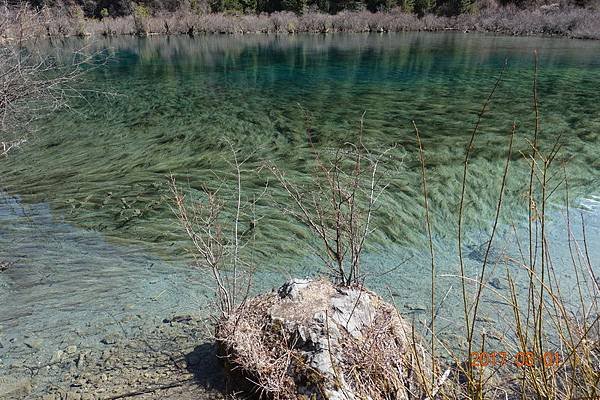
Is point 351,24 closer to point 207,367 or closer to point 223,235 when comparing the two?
point 223,235

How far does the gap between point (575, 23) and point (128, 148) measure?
1472 inches

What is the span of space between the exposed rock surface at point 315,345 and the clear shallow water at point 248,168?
702 millimetres

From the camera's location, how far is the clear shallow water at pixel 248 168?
4559 mm

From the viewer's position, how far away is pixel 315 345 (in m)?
2.98

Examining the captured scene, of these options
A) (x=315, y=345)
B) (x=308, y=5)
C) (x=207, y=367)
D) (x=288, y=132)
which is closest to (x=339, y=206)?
(x=315, y=345)

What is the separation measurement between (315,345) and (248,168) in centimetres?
543

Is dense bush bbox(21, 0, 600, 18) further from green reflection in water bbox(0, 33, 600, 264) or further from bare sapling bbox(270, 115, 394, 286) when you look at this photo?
bare sapling bbox(270, 115, 394, 286)

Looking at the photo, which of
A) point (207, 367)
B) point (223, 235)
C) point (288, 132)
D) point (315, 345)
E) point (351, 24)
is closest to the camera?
point (315, 345)

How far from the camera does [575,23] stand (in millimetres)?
34375

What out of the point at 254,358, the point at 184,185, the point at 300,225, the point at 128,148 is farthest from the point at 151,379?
the point at 128,148

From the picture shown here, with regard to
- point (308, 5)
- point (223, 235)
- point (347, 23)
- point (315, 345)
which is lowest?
point (223, 235)

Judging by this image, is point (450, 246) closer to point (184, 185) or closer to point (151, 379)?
point (151, 379)
